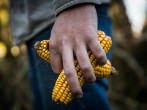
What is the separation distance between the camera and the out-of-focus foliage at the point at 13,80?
13.4ft

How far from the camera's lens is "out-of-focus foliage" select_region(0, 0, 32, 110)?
4.07 metres

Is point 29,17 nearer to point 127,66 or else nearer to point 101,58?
point 101,58

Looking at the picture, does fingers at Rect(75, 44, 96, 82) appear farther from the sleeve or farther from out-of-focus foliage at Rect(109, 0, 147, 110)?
out-of-focus foliage at Rect(109, 0, 147, 110)

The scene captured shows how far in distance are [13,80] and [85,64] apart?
9.91ft

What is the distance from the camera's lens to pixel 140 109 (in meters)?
4.43

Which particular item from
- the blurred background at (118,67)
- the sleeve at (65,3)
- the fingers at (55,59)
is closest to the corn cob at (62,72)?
the fingers at (55,59)

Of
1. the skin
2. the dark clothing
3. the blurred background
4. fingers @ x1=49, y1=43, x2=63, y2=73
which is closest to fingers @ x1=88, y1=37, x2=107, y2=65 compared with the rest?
the skin

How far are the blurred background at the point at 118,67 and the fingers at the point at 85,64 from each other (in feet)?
9.03

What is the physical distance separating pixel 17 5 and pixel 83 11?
0.81 m

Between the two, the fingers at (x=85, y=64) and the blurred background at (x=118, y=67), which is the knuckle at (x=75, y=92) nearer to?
the fingers at (x=85, y=64)

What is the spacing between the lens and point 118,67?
491 cm

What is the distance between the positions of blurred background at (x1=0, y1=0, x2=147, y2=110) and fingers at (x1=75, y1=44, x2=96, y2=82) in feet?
9.03

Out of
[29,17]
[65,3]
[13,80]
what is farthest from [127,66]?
[65,3]

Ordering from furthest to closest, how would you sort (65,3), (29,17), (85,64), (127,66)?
1. (127,66)
2. (29,17)
3. (65,3)
4. (85,64)
